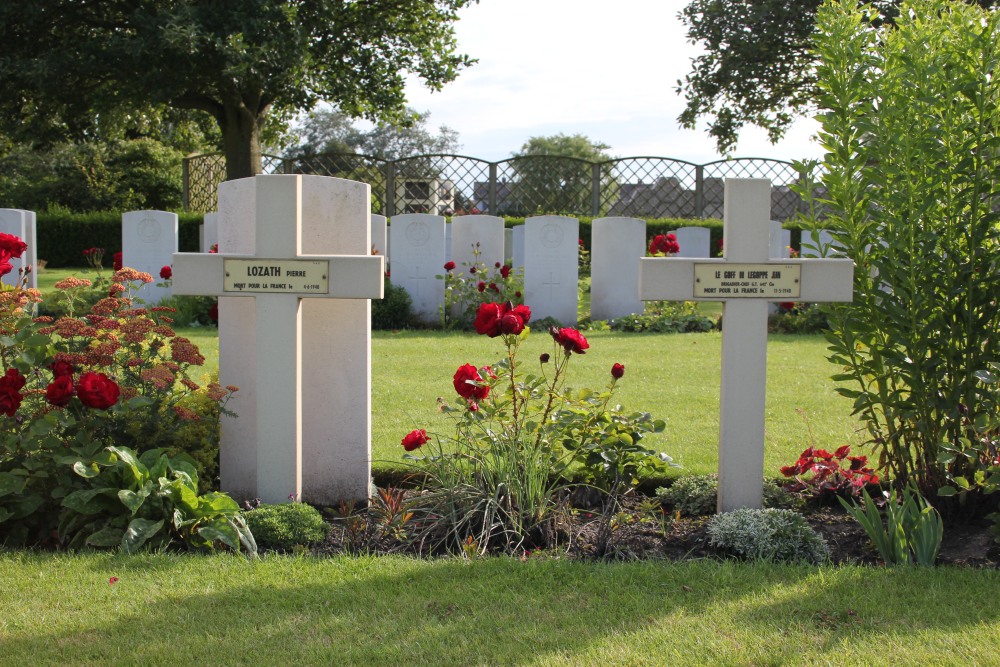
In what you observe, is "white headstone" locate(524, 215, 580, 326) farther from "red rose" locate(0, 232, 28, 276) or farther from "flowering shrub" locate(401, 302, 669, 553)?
"red rose" locate(0, 232, 28, 276)

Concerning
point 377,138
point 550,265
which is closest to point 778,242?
point 550,265

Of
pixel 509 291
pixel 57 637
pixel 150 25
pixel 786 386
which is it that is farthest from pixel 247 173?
pixel 57 637

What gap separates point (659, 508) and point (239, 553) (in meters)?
1.63

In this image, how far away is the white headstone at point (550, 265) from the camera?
11.4 meters

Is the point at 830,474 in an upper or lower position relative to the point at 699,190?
lower

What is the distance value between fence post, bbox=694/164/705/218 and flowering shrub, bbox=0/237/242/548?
Result: 23652 millimetres

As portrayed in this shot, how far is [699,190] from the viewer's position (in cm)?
2638

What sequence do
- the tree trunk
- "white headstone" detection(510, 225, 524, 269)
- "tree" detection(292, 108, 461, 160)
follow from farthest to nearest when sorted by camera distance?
"tree" detection(292, 108, 461, 160) → the tree trunk → "white headstone" detection(510, 225, 524, 269)

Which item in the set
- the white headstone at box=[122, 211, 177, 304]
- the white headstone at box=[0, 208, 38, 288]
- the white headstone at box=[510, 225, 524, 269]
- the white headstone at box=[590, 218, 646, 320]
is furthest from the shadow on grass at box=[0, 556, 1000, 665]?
the white headstone at box=[510, 225, 524, 269]

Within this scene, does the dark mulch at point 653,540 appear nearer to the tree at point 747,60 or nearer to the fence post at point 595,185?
the tree at point 747,60

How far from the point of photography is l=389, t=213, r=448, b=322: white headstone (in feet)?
37.1

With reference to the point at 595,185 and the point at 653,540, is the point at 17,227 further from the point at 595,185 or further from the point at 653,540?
the point at 595,185

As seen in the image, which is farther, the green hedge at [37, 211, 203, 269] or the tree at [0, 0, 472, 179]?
the green hedge at [37, 211, 203, 269]

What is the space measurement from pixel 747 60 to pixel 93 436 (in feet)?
59.5
